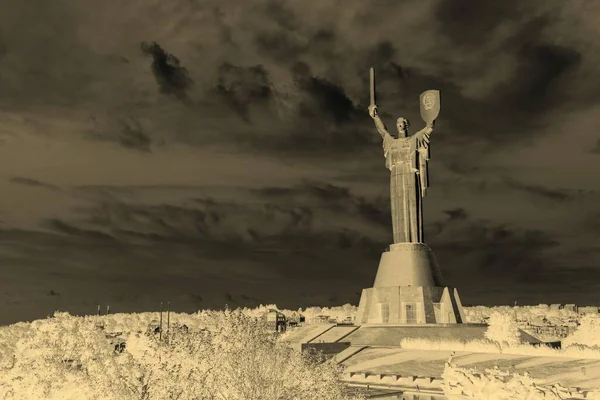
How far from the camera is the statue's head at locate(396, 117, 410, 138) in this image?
59188 millimetres

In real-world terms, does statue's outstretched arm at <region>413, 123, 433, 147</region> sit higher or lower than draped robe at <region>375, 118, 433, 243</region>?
higher

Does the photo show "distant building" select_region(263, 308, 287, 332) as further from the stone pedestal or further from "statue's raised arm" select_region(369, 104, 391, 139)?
"statue's raised arm" select_region(369, 104, 391, 139)

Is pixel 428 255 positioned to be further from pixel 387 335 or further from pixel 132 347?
pixel 132 347

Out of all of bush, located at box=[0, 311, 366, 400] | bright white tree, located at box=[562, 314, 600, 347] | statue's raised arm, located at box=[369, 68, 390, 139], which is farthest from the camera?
statue's raised arm, located at box=[369, 68, 390, 139]

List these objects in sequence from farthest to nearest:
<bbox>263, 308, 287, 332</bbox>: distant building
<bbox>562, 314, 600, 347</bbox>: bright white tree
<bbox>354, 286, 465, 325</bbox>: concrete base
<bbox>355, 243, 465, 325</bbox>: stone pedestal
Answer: <bbox>263, 308, 287, 332</bbox>: distant building < <bbox>562, 314, 600, 347</bbox>: bright white tree < <bbox>355, 243, 465, 325</bbox>: stone pedestal < <bbox>354, 286, 465, 325</bbox>: concrete base

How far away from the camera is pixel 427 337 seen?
48.9 metres

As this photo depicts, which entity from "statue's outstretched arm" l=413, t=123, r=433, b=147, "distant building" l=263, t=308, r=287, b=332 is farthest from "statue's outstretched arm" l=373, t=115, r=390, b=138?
"distant building" l=263, t=308, r=287, b=332

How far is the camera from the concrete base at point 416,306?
53000 mm

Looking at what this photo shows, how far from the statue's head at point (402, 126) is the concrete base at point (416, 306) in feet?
48.8

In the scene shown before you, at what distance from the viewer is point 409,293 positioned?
5400 centimetres

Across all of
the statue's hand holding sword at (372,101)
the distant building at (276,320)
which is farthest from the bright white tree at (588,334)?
the distant building at (276,320)

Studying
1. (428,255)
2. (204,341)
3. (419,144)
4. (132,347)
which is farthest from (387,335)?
(132,347)

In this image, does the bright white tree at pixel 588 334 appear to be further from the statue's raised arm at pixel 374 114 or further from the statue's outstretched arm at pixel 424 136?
the statue's raised arm at pixel 374 114

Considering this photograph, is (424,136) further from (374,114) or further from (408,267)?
(408,267)
